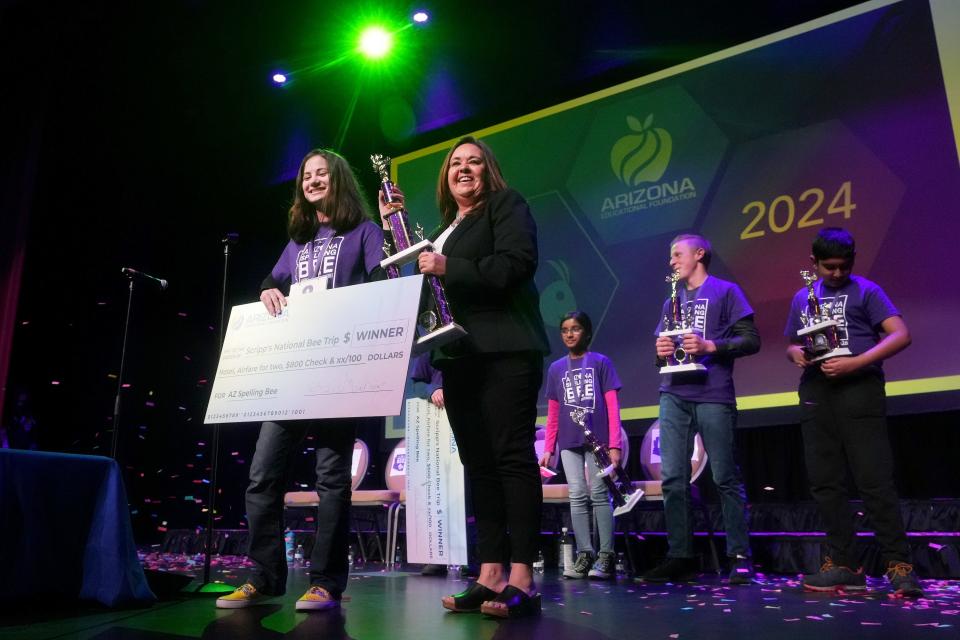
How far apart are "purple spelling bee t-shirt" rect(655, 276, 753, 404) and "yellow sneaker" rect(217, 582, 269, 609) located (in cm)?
234

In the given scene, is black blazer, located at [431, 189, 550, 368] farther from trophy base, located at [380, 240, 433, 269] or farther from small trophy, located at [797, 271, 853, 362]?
small trophy, located at [797, 271, 853, 362]

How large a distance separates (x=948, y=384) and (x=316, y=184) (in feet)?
12.4

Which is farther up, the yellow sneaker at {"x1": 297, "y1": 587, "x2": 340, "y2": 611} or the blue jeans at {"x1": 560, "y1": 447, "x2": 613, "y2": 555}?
the blue jeans at {"x1": 560, "y1": 447, "x2": 613, "y2": 555}

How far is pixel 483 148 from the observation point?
2447mm

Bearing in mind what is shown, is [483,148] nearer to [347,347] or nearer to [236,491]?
[347,347]

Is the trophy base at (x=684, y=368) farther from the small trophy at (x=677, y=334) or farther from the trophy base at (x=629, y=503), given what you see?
the trophy base at (x=629, y=503)

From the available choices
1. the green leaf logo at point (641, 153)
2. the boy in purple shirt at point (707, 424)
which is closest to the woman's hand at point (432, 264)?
the boy in purple shirt at point (707, 424)

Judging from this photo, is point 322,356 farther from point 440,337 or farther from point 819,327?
point 819,327

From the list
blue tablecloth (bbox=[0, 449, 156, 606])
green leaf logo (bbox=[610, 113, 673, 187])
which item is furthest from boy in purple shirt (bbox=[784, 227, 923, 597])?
blue tablecloth (bbox=[0, 449, 156, 606])

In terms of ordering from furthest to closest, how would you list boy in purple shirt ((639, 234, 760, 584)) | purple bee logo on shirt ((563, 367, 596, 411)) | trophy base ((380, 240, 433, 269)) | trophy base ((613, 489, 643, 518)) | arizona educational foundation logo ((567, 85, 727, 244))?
arizona educational foundation logo ((567, 85, 727, 244)) < purple bee logo on shirt ((563, 367, 596, 411)) < trophy base ((613, 489, 643, 518)) < boy in purple shirt ((639, 234, 760, 584)) < trophy base ((380, 240, 433, 269))

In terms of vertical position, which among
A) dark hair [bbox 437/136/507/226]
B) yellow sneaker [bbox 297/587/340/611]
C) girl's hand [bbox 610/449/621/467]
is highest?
dark hair [bbox 437/136/507/226]

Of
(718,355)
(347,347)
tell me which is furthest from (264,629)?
(718,355)

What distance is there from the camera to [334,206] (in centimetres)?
268

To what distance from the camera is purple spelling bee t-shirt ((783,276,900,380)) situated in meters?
3.23
